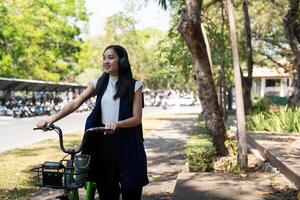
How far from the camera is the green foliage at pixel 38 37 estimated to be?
34.9 meters

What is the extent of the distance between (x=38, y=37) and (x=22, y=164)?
27917 mm

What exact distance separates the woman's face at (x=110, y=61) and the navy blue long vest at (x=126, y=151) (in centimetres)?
24

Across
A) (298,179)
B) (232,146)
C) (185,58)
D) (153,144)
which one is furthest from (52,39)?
(298,179)

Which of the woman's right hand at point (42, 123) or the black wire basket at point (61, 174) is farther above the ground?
the woman's right hand at point (42, 123)

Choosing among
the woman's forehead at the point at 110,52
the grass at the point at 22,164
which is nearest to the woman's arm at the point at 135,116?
the woman's forehead at the point at 110,52

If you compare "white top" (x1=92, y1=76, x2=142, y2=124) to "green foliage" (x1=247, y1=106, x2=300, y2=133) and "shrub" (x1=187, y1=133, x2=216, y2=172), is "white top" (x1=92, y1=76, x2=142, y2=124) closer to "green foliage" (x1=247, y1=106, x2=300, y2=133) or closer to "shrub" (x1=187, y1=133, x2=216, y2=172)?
"shrub" (x1=187, y1=133, x2=216, y2=172)

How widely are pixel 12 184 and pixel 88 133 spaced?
566 centimetres

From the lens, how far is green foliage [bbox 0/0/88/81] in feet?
114

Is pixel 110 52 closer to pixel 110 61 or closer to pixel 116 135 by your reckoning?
pixel 110 61

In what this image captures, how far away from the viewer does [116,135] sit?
3832 millimetres

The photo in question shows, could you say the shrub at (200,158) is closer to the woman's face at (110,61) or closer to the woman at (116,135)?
the woman at (116,135)

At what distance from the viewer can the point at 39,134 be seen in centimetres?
1978

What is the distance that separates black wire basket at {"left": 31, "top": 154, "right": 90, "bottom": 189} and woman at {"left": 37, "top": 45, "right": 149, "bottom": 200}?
36 centimetres

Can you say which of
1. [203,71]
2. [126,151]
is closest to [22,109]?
[203,71]
